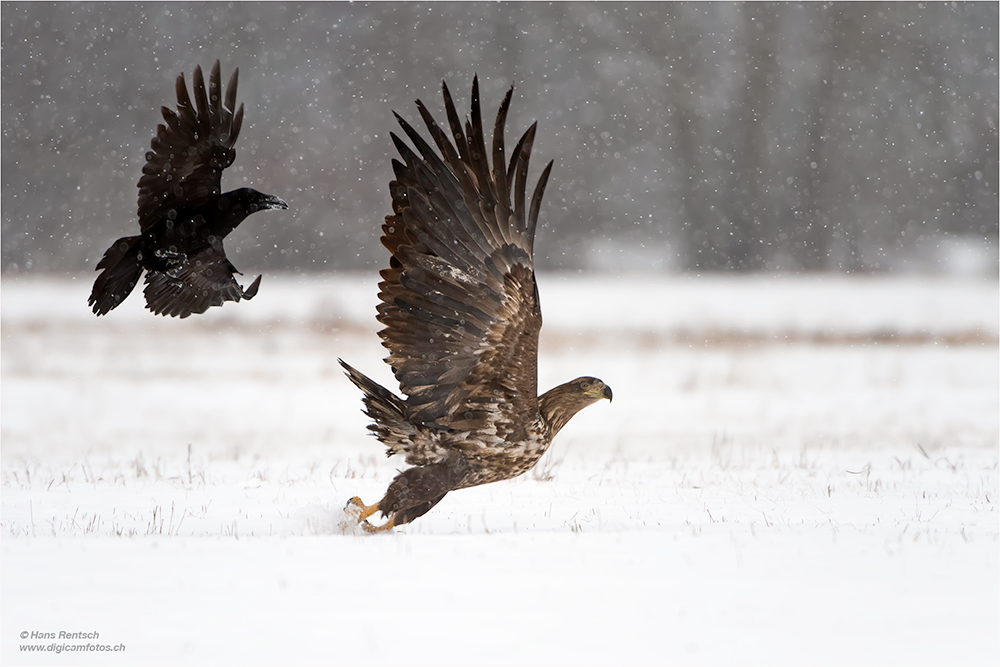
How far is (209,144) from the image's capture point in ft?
16.6

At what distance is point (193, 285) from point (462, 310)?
161 centimetres

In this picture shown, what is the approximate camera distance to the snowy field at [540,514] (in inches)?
132

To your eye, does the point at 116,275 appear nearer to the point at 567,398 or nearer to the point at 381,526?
the point at 381,526

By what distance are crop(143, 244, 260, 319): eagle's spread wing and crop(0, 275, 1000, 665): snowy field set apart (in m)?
1.21

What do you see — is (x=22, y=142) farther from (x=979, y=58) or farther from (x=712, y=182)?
(x=979, y=58)

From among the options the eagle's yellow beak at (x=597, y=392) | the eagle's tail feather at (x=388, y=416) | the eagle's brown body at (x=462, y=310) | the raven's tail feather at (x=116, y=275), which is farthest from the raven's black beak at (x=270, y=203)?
the eagle's yellow beak at (x=597, y=392)

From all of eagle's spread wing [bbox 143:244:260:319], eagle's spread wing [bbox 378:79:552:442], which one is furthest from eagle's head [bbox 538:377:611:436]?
eagle's spread wing [bbox 143:244:260:319]

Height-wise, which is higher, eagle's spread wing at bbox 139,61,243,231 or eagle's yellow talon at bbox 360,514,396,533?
eagle's spread wing at bbox 139,61,243,231

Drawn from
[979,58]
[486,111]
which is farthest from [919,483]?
[979,58]

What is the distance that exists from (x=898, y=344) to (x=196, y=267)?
44.7ft

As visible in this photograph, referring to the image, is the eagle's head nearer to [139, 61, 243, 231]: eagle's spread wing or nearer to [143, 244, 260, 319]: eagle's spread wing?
[143, 244, 260, 319]: eagle's spread wing

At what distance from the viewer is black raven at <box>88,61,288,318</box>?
4.96 metres

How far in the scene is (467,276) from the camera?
4383mm

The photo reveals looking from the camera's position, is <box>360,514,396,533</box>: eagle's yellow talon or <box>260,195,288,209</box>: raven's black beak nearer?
<box>360,514,396,533</box>: eagle's yellow talon
